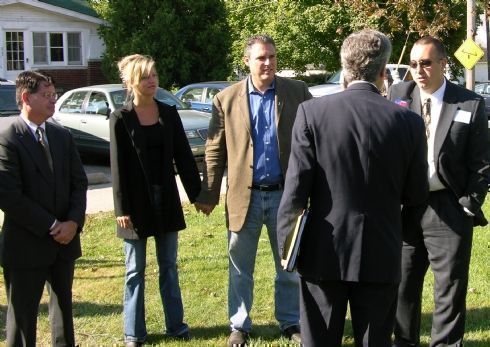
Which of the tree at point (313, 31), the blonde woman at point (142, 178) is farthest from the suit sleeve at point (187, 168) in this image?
the tree at point (313, 31)

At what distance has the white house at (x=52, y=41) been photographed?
30266 millimetres

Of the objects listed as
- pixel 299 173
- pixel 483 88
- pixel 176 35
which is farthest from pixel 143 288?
pixel 483 88

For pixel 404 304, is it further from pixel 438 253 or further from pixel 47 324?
pixel 47 324

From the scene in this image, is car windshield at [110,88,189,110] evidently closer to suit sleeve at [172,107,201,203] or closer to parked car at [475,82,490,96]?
suit sleeve at [172,107,201,203]

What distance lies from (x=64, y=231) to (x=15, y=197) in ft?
1.19

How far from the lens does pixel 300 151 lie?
11.1 feet

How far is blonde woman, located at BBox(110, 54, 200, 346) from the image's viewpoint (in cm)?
484

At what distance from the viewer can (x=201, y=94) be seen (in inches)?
686

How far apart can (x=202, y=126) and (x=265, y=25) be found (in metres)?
21.9

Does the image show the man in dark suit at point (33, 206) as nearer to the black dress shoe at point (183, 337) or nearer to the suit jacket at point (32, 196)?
the suit jacket at point (32, 196)

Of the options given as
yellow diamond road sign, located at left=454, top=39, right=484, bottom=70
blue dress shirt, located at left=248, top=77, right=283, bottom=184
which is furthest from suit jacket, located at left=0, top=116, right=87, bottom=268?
yellow diamond road sign, located at left=454, top=39, right=484, bottom=70

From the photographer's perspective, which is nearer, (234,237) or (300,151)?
(300,151)

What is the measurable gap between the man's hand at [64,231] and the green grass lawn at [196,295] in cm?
113

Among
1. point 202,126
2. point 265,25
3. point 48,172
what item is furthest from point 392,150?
point 265,25
